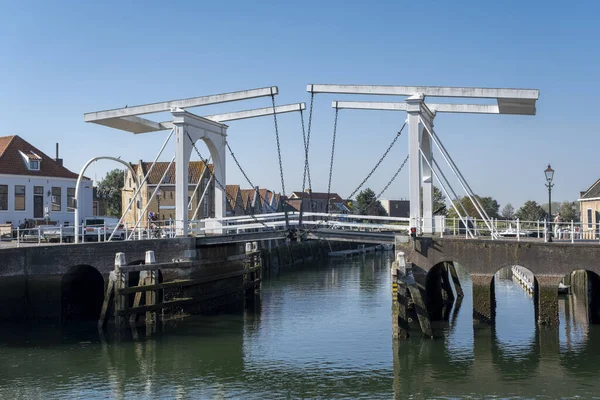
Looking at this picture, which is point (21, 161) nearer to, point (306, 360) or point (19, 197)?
point (19, 197)

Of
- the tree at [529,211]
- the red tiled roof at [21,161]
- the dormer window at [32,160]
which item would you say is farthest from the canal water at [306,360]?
the tree at [529,211]

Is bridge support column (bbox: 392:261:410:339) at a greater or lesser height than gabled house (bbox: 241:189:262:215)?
lesser

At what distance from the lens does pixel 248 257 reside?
1219 inches

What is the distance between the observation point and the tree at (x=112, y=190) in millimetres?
100131

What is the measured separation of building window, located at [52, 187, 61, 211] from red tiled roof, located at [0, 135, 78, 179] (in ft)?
2.37

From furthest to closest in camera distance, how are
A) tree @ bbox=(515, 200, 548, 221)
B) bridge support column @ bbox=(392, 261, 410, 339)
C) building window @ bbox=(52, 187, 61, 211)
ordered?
tree @ bbox=(515, 200, 548, 221)
building window @ bbox=(52, 187, 61, 211)
bridge support column @ bbox=(392, 261, 410, 339)

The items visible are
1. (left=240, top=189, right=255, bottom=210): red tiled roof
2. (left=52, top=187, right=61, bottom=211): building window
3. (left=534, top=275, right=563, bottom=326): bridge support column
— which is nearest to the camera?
(left=534, top=275, right=563, bottom=326): bridge support column

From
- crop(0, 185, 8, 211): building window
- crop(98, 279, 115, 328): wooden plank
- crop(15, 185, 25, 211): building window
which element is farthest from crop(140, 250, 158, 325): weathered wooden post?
crop(15, 185, 25, 211): building window

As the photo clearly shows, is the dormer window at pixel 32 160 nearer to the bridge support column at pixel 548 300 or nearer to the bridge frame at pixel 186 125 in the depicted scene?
the bridge frame at pixel 186 125

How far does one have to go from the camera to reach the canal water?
1591 centimetres

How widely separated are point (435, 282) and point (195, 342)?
374 inches

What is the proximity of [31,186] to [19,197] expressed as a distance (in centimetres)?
90

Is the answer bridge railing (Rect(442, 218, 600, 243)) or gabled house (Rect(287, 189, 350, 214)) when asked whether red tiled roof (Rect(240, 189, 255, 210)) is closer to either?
gabled house (Rect(287, 189, 350, 214))

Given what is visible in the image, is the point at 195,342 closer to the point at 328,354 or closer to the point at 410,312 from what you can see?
the point at 328,354
